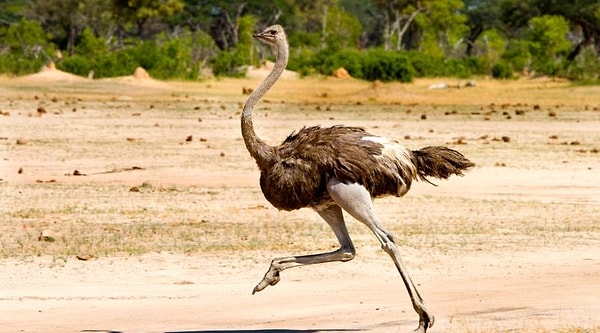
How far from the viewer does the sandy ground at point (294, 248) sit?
7609 mm

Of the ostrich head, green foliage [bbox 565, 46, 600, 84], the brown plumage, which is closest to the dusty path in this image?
the brown plumage

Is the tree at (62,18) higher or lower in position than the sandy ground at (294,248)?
lower

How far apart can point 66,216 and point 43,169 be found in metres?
4.74

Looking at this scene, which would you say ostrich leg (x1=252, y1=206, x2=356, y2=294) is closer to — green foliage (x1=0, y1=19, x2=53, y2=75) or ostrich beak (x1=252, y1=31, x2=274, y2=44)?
ostrich beak (x1=252, y1=31, x2=274, y2=44)

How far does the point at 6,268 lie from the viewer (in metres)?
9.38

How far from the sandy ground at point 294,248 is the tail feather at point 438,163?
2.61 feet

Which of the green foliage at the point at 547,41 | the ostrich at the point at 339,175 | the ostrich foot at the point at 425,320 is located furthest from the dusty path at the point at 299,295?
the green foliage at the point at 547,41

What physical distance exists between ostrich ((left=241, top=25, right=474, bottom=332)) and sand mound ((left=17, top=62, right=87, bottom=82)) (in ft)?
111

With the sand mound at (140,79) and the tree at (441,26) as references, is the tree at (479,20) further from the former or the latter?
the sand mound at (140,79)

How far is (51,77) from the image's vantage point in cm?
4091

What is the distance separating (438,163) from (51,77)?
3460 centimetres

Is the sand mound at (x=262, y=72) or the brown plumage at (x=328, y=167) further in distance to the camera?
the sand mound at (x=262, y=72)

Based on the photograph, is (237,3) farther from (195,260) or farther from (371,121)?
(195,260)

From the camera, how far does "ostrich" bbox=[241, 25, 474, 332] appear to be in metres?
6.98
